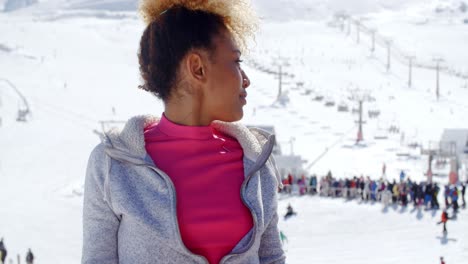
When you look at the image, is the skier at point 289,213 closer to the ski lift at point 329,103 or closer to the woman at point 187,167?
the woman at point 187,167

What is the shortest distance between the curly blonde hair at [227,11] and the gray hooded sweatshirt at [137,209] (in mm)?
278

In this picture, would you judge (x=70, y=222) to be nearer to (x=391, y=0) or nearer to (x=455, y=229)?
(x=455, y=229)

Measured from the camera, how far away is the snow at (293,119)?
13.4m

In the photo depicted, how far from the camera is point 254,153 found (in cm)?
183

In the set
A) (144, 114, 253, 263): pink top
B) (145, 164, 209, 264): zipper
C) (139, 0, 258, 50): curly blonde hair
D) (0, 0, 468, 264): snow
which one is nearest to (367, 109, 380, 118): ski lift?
(0, 0, 468, 264): snow

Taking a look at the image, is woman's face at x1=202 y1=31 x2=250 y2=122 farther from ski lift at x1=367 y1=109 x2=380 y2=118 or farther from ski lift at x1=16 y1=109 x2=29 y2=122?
ski lift at x1=367 y1=109 x2=380 y2=118

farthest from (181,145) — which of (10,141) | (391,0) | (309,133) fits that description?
(391,0)

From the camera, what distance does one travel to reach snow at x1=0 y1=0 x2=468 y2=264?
44.1 feet

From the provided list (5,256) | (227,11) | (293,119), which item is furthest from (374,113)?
(227,11)

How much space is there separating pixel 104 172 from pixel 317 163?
20.8m

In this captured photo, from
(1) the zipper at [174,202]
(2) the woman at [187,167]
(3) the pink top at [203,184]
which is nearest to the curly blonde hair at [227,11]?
(2) the woman at [187,167]

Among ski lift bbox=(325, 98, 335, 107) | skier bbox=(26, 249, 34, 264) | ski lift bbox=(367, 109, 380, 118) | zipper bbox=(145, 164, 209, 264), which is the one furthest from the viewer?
ski lift bbox=(325, 98, 335, 107)

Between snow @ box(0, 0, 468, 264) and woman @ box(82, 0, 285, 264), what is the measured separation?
0.23 m

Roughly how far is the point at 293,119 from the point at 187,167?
98.4ft
